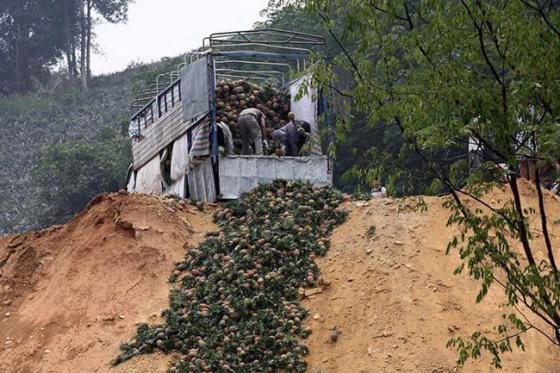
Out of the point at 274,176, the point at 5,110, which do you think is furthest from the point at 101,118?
the point at 274,176

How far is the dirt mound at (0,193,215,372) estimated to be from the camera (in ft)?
38.8

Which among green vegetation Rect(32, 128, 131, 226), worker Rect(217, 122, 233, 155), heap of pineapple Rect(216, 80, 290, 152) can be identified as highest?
heap of pineapple Rect(216, 80, 290, 152)

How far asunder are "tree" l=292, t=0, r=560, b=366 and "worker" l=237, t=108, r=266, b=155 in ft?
27.9

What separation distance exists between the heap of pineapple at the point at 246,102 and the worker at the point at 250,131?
0.85 feet

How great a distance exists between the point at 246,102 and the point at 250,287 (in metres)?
6.21

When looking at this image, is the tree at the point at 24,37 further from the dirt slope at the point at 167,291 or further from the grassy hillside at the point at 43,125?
the dirt slope at the point at 167,291

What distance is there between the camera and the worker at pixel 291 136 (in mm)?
16469

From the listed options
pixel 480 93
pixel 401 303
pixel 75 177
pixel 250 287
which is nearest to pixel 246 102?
pixel 250 287

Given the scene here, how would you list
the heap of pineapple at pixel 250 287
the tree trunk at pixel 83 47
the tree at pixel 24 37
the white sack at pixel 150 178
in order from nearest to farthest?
the heap of pineapple at pixel 250 287 → the white sack at pixel 150 178 → the tree at pixel 24 37 → the tree trunk at pixel 83 47

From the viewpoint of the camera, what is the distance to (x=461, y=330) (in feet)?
34.1

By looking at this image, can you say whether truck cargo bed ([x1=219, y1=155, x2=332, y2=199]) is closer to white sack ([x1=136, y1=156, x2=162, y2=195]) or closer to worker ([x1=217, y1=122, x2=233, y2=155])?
worker ([x1=217, y1=122, x2=233, y2=155])

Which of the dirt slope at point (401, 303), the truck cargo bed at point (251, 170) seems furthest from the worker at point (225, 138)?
the dirt slope at point (401, 303)

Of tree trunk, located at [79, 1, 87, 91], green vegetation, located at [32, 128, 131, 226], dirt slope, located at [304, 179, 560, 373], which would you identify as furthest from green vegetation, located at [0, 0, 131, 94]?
dirt slope, located at [304, 179, 560, 373]

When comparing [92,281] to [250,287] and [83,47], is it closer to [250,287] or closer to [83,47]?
[250,287]
